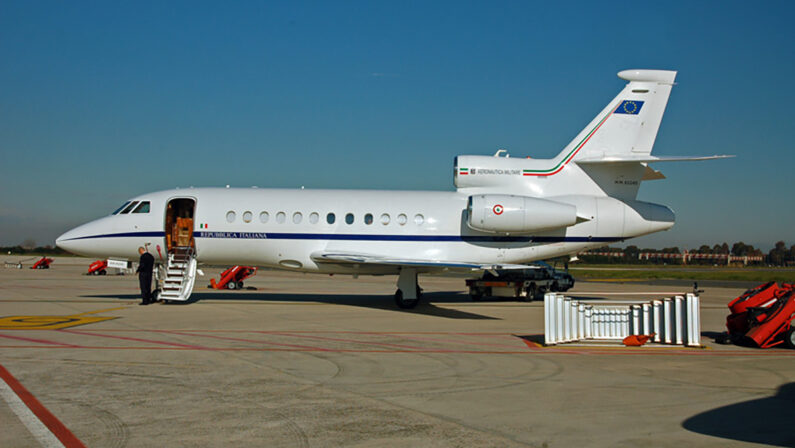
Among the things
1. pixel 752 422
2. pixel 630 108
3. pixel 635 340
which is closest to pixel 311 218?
pixel 630 108

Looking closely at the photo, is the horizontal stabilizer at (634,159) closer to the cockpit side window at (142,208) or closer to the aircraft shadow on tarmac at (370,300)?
the aircraft shadow on tarmac at (370,300)

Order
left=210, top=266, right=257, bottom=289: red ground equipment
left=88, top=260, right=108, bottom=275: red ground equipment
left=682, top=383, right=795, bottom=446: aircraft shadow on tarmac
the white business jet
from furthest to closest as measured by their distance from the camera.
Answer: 1. left=88, top=260, right=108, bottom=275: red ground equipment
2. left=210, top=266, right=257, bottom=289: red ground equipment
3. the white business jet
4. left=682, top=383, right=795, bottom=446: aircraft shadow on tarmac

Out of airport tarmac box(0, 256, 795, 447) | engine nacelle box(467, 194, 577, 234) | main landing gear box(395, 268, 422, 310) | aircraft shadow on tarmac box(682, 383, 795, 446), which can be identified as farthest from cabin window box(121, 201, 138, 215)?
aircraft shadow on tarmac box(682, 383, 795, 446)

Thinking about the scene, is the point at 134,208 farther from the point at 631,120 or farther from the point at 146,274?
the point at 631,120

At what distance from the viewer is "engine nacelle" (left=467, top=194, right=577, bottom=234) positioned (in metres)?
20.5

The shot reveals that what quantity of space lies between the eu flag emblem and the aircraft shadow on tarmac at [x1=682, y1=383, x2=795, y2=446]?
14.7 meters

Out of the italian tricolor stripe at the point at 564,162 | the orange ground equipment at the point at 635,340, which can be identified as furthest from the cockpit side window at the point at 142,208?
the orange ground equipment at the point at 635,340

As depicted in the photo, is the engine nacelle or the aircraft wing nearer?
the aircraft wing

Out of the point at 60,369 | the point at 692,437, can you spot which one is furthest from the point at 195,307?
the point at 692,437

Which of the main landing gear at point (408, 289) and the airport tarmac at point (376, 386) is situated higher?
the main landing gear at point (408, 289)

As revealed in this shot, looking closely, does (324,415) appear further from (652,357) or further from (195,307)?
(195,307)

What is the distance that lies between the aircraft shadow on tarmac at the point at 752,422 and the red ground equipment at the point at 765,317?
5.31 metres

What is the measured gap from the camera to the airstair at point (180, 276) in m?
20.7

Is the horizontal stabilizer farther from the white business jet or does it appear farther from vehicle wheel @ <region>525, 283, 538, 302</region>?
vehicle wheel @ <region>525, 283, 538, 302</region>
